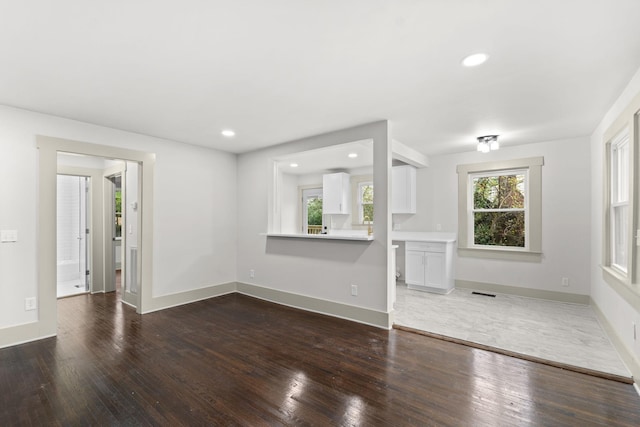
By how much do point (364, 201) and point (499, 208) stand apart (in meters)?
2.52

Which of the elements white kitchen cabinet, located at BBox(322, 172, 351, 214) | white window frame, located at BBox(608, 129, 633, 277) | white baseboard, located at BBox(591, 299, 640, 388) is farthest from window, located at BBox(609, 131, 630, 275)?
white kitchen cabinet, located at BBox(322, 172, 351, 214)

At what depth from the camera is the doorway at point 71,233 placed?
211 inches

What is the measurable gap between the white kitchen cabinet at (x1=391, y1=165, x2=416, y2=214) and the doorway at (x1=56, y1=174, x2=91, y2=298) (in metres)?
5.56

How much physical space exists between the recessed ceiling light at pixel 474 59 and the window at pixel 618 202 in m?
1.96

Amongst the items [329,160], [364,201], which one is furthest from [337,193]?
[329,160]

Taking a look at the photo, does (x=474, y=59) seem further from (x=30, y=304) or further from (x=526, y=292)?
(x=30, y=304)

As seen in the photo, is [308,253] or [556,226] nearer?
[308,253]

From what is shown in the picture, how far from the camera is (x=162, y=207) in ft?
14.2

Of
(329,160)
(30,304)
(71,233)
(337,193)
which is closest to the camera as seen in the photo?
(30,304)

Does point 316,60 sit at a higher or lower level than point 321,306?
higher

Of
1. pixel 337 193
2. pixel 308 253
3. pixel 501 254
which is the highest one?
pixel 337 193

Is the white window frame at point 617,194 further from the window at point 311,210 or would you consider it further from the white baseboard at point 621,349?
the window at point 311,210

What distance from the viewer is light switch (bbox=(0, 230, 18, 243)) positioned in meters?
3.06

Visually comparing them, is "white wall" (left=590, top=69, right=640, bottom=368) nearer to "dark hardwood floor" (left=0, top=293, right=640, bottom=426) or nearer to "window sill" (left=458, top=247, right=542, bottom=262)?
"dark hardwood floor" (left=0, top=293, right=640, bottom=426)
